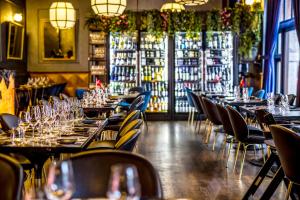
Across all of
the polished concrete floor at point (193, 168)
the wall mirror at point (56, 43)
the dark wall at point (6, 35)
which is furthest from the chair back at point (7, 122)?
the wall mirror at point (56, 43)

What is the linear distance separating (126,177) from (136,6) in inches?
482

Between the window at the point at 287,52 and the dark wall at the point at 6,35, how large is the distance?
670 cm

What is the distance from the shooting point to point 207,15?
39.3ft

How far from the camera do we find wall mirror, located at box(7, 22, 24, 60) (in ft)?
39.4

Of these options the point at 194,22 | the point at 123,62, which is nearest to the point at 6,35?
the point at 123,62

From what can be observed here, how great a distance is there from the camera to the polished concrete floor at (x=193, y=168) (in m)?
5.21

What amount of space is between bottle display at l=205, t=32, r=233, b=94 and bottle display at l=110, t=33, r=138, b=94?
193cm

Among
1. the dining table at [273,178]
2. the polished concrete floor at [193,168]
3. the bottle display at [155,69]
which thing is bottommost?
the polished concrete floor at [193,168]

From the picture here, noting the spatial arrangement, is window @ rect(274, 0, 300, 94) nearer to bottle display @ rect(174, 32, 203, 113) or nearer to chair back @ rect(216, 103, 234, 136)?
bottle display @ rect(174, 32, 203, 113)

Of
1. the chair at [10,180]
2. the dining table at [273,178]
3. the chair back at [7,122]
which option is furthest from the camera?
the chair back at [7,122]

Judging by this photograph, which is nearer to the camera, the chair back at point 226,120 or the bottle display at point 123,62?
the chair back at point 226,120

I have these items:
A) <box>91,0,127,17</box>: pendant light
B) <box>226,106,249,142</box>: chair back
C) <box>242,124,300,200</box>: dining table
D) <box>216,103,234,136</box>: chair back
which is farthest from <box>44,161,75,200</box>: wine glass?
<box>91,0,127,17</box>: pendant light

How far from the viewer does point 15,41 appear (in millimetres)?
12414

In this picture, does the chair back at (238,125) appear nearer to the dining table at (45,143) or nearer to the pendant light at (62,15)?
the dining table at (45,143)
